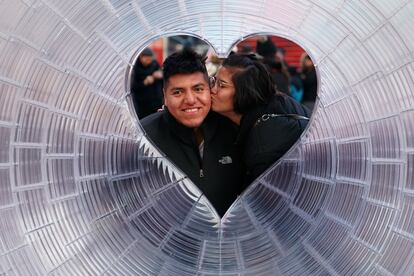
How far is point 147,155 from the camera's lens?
2211 mm

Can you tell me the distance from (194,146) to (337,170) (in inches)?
27.8

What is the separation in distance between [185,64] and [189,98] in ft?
0.43

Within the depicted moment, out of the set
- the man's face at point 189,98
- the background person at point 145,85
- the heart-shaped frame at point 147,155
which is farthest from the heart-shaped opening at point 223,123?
the background person at point 145,85

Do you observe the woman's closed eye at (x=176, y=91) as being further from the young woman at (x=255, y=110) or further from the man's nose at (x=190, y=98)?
the young woman at (x=255, y=110)

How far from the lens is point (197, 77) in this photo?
2.53 meters

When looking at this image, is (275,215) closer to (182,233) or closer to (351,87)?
(182,233)

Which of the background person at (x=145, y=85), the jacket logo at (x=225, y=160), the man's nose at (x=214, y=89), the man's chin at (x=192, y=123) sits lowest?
the jacket logo at (x=225, y=160)

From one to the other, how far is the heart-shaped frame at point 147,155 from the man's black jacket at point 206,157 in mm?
358

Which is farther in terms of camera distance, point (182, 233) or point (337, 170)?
point (182, 233)

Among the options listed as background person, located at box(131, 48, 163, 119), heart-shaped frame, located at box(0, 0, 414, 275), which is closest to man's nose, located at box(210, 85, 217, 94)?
heart-shaped frame, located at box(0, 0, 414, 275)

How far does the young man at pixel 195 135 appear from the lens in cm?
253

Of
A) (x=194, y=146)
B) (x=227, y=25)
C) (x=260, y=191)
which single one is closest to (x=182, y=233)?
(x=260, y=191)

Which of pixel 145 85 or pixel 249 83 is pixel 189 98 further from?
pixel 145 85

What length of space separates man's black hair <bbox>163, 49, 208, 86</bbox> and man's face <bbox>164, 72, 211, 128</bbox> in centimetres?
1
